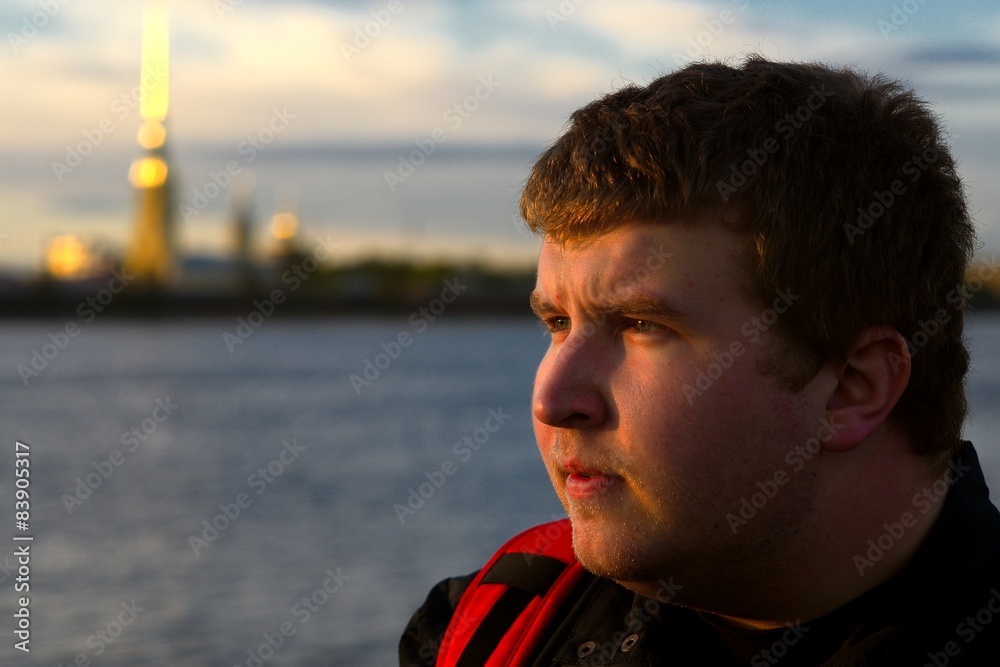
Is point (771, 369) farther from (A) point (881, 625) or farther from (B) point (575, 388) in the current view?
(A) point (881, 625)

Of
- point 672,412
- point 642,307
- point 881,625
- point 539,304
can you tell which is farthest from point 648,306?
point 881,625

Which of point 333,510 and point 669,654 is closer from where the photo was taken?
point 669,654

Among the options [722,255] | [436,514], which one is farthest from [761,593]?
[436,514]

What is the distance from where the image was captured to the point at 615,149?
2.05 meters

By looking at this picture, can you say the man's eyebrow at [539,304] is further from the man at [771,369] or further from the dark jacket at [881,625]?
the dark jacket at [881,625]

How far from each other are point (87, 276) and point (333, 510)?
101 metres

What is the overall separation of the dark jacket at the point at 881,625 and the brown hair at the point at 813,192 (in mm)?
162

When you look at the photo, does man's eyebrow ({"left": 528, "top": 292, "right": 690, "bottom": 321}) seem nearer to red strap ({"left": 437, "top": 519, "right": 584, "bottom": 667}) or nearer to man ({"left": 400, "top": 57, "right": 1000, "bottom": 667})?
man ({"left": 400, "top": 57, "right": 1000, "bottom": 667})

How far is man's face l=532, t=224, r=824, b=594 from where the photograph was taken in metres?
1.92

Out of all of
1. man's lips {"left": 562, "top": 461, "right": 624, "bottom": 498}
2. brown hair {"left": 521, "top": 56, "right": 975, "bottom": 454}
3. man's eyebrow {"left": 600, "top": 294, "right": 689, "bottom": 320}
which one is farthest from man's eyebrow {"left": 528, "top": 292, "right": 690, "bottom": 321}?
man's lips {"left": 562, "top": 461, "right": 624, "bottom": 498}

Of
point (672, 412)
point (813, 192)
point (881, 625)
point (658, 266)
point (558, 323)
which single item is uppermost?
point (813, 192)

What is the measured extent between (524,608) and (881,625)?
2.40 ft

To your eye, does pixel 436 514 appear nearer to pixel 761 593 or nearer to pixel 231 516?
pixel 231 516

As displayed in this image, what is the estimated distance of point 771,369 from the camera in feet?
6.31
